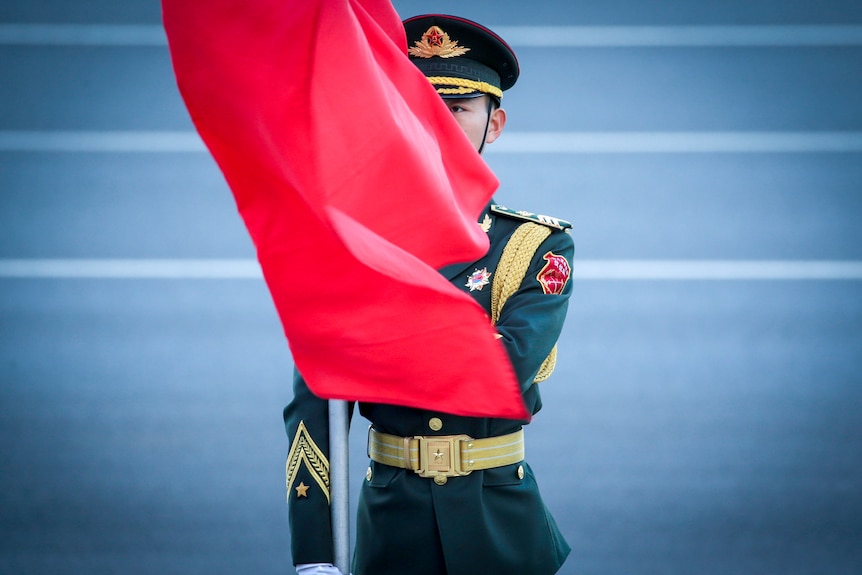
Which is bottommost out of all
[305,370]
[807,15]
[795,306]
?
[795,306]

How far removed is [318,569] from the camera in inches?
53.5

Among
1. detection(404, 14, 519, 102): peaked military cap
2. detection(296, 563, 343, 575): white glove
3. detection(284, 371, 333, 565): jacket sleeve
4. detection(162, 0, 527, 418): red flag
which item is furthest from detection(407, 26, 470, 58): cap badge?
detection(296, 563, 343, 575): white glove

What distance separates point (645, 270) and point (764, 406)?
639 millimetres

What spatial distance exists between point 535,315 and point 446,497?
296mm

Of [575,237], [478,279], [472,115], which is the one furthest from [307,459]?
[575,237]

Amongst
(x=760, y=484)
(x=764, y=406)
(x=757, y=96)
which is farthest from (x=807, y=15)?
(x=760, y=484)

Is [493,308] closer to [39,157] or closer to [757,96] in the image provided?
[757,96]

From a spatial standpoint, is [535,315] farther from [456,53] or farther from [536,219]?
[456,53]

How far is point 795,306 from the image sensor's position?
372 centimetres

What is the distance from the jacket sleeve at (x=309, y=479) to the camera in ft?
4.50

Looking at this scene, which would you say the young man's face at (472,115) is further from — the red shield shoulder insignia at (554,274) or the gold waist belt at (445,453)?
the gold waist belt at (445,453)

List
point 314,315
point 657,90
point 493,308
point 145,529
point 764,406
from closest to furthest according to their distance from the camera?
point 314,315 → point 493,308 → point 145,529 → point 764,406 → point 657,90

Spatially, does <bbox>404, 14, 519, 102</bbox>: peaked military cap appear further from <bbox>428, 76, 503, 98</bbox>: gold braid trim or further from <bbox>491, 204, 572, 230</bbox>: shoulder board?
<bbox>491, 204, 572, 230</bbox>: shoulder board

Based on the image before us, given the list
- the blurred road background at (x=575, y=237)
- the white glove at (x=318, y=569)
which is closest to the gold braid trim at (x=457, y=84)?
the white glove at (x=318, y=569)
